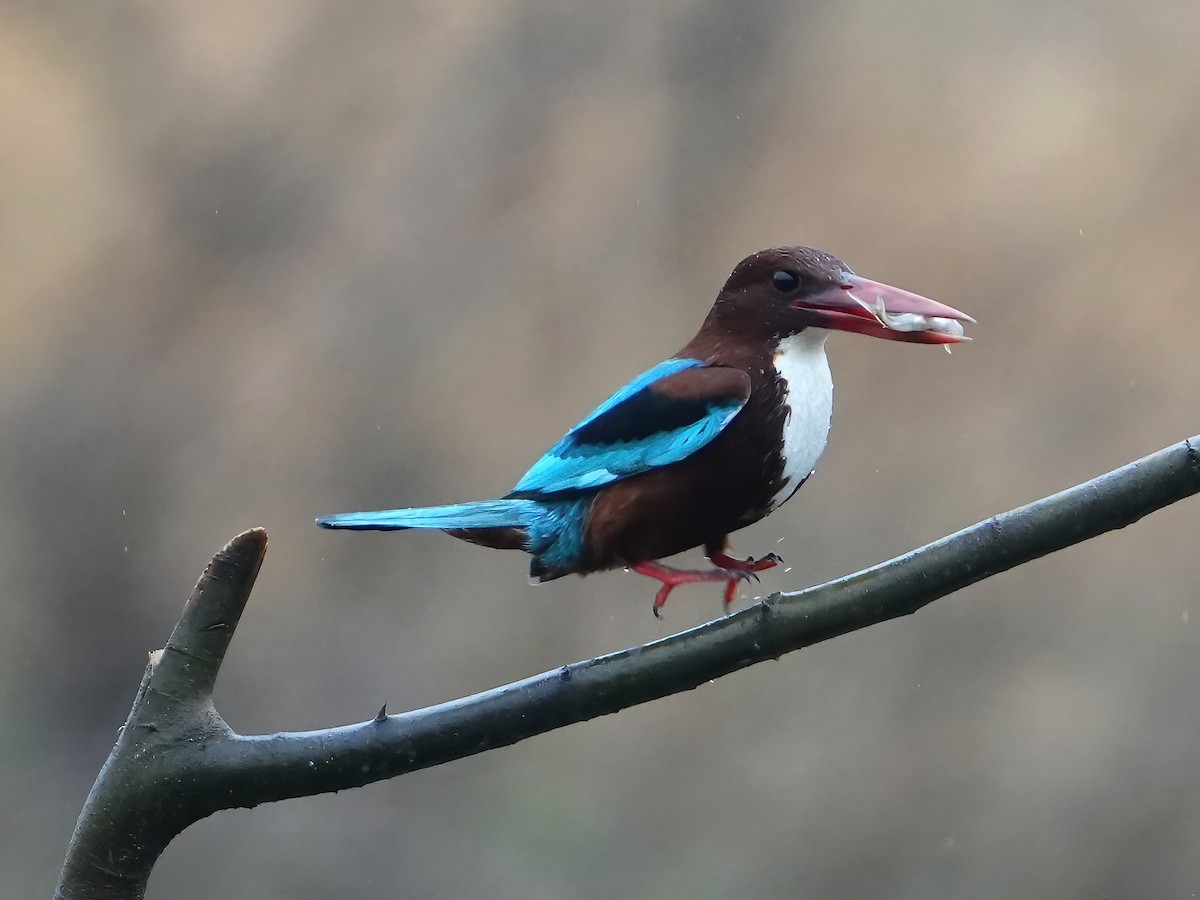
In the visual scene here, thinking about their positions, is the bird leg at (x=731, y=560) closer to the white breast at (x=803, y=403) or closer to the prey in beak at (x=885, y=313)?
the white breast at (x=803, y=403)

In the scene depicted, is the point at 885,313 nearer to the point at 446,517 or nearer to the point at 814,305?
the point at 814,305

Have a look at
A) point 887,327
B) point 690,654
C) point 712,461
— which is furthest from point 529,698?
point 887,327

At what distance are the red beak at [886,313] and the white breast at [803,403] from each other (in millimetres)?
42

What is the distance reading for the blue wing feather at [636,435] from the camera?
0.85 meters

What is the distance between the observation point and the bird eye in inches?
33.3

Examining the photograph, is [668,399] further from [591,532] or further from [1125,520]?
[1125,520]

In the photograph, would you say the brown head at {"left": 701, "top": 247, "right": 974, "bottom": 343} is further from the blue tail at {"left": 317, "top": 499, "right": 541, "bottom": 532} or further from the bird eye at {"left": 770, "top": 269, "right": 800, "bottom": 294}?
the blue tail at {"left": 317, "top": 499, "right": 541, "bottom": 532}

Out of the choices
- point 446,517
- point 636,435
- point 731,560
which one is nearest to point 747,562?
point 731,560

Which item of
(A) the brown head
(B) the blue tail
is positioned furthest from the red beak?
(B) the blue tail

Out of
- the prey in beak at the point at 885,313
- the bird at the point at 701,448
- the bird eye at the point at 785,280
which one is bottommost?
the bird at the point at 701,448

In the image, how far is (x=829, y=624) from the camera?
771 millimetres

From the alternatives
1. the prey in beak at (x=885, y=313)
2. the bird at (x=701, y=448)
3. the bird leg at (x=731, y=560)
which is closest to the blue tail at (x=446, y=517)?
the bird at (x=701, y=448)

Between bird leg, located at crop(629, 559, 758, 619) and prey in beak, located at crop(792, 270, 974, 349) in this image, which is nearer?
prey in beak, located at crop(792, 270, 974, 349)

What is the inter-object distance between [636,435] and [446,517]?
15 cm
